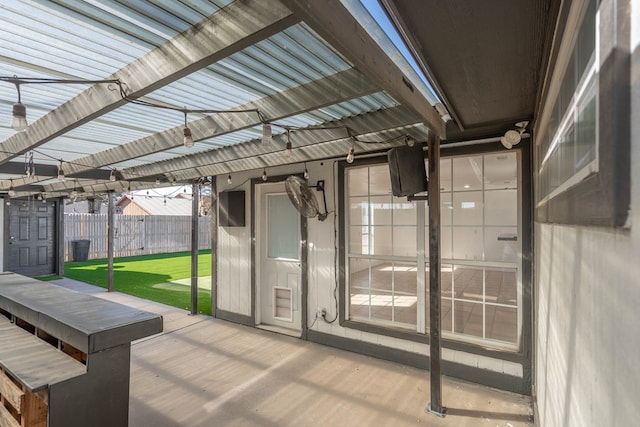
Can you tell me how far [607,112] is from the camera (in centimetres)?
60

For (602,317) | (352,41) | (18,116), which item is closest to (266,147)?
(18,116)

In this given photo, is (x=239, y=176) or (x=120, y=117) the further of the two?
(x=239, y=176)

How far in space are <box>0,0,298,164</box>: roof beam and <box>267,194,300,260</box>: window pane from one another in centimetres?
289

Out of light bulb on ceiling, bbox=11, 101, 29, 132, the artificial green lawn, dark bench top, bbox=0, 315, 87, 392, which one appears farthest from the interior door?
light bulb on ceiling, bbox=11, 101, 29, 132

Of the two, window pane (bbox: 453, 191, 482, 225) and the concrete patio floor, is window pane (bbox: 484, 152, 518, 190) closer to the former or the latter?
window pane (bbox: 453, 191, 482, 225)

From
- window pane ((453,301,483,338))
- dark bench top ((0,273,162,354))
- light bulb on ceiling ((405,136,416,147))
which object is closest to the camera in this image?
dark bench top ((0,273,162,354))

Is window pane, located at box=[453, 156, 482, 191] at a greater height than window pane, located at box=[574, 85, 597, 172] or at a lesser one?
greater

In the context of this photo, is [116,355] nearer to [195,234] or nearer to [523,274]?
[523,274]

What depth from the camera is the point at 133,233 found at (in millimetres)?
13961

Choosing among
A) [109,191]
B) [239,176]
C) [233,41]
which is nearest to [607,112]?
[233,41]

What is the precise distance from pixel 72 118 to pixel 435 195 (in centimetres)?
300

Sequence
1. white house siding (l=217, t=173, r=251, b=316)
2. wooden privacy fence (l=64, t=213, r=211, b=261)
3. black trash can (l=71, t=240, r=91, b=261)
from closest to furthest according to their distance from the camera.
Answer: white house siding (l=217, t=173, r=251, b=316) < black trash can (l=71, t=240, r=91, b=261) < wooden privacy fence (l=64, t=213, r=211, b=261)

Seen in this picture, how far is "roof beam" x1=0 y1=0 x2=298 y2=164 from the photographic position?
1.30 metres

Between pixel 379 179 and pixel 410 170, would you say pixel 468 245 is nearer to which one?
pixel 379 179
